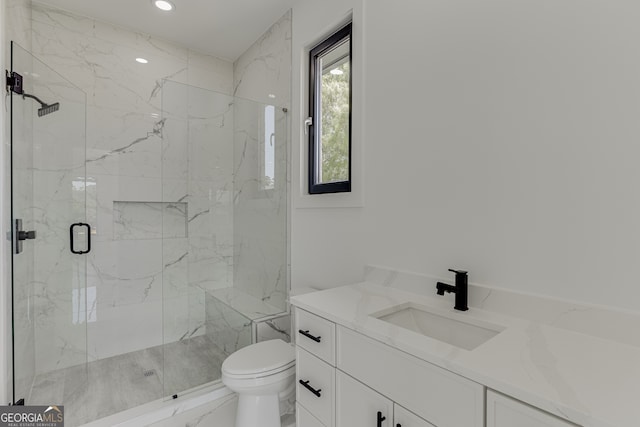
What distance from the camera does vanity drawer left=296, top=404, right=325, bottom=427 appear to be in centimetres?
125

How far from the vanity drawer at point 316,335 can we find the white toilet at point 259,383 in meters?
0.38

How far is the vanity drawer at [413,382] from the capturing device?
29.9 inches

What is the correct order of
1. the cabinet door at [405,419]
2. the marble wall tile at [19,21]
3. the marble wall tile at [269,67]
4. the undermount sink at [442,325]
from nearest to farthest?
the cabinet door at [405,419]
the undermount sink at [442,325]
the marble wall tile at [19,21]
the marble wall tile at [269,67]

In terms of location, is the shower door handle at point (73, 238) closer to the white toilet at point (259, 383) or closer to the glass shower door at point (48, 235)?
the glass shower door at point (48, 235)

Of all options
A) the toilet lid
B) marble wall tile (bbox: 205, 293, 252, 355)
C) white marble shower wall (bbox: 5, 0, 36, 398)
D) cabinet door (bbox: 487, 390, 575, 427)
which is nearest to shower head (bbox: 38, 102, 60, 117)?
white marble shower wall (bbox: 5, 0, 36, 398)

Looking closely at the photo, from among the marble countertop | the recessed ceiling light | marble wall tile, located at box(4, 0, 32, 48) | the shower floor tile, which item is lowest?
the shower floor tile

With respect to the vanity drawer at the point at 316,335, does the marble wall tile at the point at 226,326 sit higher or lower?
lower

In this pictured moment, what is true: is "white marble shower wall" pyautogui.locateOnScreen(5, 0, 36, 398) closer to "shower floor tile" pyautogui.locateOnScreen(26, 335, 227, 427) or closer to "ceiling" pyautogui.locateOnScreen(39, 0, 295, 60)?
"shower floor tile" pyautogui.locateOnScreen(26, 335, 227, 427)

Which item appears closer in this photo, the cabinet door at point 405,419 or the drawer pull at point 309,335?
the cabinet door at point 405,419

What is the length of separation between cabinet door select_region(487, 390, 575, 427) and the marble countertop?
0.7 inches

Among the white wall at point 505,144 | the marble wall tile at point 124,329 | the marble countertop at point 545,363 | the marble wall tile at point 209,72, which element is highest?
the marble wall tile at point 209,72

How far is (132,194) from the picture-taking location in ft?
8.61

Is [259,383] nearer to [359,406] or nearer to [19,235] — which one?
→ [359,406]

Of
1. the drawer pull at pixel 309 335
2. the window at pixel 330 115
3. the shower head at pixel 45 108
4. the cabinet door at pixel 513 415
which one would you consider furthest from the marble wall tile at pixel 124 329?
the cabinet door at pixel 513 415
